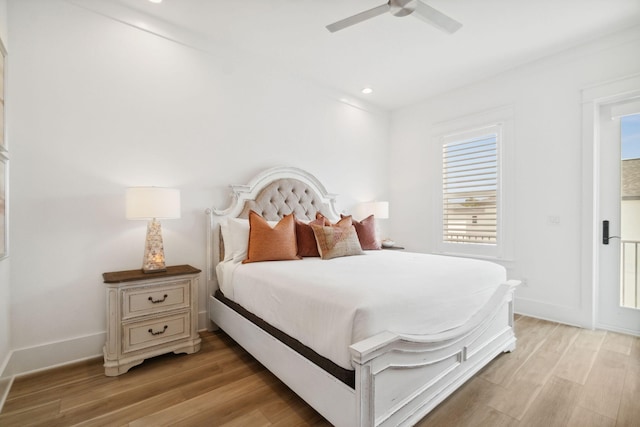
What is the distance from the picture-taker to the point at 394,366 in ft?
4.72

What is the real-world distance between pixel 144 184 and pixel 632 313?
469cm

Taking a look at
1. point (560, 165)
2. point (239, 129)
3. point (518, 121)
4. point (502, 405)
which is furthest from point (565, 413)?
point (239, 129)

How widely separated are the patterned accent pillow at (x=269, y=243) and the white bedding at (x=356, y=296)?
0.12 metres

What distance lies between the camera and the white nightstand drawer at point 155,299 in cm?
219

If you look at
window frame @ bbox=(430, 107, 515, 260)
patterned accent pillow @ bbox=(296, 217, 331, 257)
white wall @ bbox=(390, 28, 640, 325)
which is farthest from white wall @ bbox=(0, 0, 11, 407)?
white wall @ bbox=(390, 28, 640, 325)

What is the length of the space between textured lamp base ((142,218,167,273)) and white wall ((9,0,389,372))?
249 mm

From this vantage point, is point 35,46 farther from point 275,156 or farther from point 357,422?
point 357,422

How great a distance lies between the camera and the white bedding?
1.46 meters

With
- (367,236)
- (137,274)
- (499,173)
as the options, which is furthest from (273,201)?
(499,173)

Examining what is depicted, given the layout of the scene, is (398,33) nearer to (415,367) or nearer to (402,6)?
(402,6)

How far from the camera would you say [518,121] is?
347cm

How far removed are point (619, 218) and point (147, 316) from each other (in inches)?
172

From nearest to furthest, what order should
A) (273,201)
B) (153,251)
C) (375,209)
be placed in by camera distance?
(153,251), (273,201), (375,209)

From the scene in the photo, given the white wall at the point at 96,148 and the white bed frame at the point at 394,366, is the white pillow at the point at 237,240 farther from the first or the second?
the white bed frame at the point at 394,366
